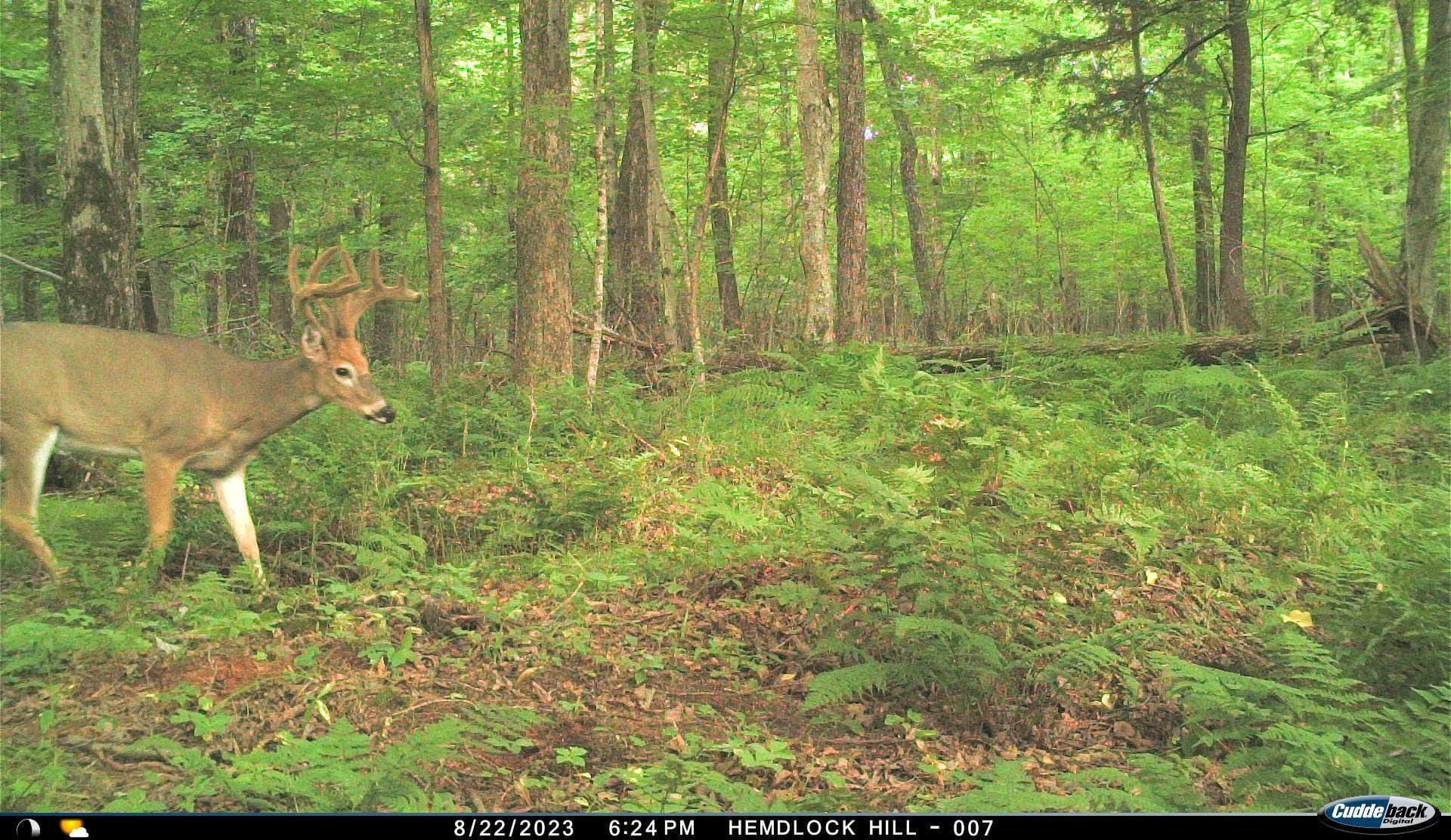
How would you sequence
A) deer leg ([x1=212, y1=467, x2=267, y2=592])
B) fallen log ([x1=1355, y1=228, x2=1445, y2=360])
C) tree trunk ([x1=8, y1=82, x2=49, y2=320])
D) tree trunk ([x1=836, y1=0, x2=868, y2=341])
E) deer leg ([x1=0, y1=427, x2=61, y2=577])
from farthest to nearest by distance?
tree trunk ([x1=836, y1=0, x2=868, y2=341]) < tree trunk ([x1=8, y1=82, x2=49, y2=320]) < fallen log ([x1=1355, y1=228, x2=1445, y2=360]) < deer leg ([x1=212, y1=467, x2=267, y2=592]) < deer leg ([x1=0, y1=427, x2=61, y2=577])

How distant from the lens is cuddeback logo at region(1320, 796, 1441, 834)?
330cm

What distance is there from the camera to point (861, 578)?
4.87m

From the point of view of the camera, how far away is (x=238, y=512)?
17.6ft

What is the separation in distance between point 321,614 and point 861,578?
255 centimetres

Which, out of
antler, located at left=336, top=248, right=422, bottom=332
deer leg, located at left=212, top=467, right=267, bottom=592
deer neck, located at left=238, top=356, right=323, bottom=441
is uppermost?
antler, located at left=336, top=248, right=422, bottom=332

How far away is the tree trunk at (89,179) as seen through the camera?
662 centimetres

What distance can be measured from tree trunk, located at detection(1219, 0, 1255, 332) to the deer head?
10.9 metres

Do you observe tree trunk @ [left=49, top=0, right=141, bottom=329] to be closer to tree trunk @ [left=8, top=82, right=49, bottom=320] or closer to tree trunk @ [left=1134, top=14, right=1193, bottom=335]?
tree trunk @ [left=8, top=82, right=49, bottom=320]

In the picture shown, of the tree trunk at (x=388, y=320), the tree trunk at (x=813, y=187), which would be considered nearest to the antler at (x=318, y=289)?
the tree trunk at (x=813, y=187)

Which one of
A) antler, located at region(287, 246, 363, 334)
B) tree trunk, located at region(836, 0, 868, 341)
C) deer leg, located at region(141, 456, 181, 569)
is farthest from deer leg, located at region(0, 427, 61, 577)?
tree trunk, located at region(836, 0, 868, 341)

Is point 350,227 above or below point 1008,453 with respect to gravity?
above

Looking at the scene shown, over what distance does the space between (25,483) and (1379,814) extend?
5.66 m

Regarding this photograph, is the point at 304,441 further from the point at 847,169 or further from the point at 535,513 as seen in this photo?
the point at 847,169
